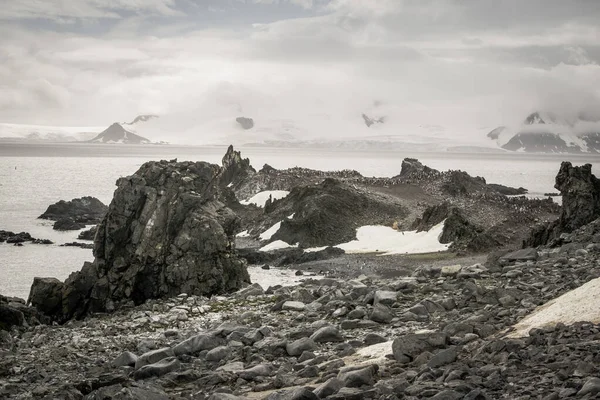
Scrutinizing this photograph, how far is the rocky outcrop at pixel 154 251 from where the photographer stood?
33.3 meters

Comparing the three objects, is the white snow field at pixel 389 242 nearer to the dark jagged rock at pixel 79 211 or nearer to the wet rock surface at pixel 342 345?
the wet rock surface at pixel 342 345

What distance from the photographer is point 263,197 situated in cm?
8062

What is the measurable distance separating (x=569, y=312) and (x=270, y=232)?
48553mm

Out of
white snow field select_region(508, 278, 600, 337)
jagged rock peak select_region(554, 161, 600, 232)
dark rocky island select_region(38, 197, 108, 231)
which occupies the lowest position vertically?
dark rocky island select_region(38, 197, 108, 231)

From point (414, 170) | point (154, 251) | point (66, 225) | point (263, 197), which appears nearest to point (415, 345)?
point (154, 251)

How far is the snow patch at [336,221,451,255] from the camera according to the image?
5406 cm

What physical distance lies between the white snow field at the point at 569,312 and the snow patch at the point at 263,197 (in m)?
61.8

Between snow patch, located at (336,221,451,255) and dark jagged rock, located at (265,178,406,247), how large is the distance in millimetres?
1229

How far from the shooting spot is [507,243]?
53.1m

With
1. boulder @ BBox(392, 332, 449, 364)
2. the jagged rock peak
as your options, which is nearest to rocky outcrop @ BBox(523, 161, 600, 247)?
the jagged rock peak

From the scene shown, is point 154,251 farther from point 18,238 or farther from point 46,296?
point 18,238

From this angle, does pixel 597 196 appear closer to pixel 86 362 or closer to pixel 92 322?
pixel 92 322

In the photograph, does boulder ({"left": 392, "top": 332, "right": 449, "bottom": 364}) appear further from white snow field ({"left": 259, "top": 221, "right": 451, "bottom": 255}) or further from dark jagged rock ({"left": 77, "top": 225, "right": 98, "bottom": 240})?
dark jagged rock ({"left": 77, "top": 225, "right": 98, "bottom": 240})

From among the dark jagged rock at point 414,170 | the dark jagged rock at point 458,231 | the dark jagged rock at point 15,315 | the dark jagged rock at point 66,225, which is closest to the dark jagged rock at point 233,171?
the dark jagged rock at point 66,225
